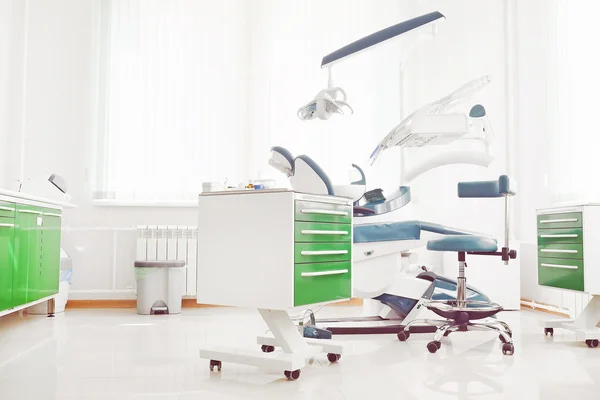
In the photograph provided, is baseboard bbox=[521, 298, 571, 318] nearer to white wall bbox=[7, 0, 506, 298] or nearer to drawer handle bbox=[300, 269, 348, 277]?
white wall bbox=[7, 0, 506, 298]

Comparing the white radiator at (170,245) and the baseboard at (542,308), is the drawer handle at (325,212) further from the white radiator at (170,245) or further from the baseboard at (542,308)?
the baseboard at (542,308)

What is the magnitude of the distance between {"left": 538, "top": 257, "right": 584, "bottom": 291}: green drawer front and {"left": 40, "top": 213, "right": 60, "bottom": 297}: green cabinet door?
374cm

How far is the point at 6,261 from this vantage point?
3.77m

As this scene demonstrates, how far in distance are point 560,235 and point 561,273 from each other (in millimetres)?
260

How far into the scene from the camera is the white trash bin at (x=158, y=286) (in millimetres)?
5246

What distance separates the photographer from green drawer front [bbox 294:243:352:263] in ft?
9.04

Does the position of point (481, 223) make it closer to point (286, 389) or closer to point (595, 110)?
point (595, 110)

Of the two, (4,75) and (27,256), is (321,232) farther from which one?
(4,75)

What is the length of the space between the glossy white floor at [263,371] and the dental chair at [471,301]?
0.11m

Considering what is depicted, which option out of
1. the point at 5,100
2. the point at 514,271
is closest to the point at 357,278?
the point at 514,271

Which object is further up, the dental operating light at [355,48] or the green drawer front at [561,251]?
the dental operating light at [355,48]

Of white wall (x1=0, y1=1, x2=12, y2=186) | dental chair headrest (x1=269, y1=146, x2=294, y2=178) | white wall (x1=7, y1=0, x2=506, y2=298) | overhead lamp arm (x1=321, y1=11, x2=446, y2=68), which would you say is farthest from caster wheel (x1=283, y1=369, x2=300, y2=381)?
white wall (x1=0, y1=1, x2=12, y2=186)

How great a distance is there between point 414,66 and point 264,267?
4.13 metres

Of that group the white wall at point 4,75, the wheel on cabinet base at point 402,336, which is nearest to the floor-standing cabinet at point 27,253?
the white wall at point 4,75
